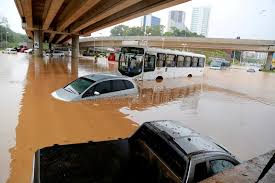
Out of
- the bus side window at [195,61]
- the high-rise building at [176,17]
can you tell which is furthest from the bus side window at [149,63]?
the high-rise building at [176,17]

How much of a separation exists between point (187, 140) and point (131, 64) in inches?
668

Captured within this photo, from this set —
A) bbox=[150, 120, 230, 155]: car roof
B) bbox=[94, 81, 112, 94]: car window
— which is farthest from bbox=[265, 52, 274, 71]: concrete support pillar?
bbox=[150, 120, 230, 155]: car roof

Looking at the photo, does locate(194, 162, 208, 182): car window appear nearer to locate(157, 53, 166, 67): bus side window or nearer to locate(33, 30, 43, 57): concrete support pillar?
locate(157, 53, 166, 67): bus side window

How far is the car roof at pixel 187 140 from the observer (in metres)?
3.88

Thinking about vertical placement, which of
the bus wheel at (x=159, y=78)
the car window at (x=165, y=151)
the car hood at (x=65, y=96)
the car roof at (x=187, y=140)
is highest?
the car roof at (x=187, y=140)

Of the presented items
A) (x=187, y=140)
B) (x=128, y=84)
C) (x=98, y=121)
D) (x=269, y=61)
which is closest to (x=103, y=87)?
(x=128, y=84)

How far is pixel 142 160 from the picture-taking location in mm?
4254

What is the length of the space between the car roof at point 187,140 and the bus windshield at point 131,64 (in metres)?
16.0

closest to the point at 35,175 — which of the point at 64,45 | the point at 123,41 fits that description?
the point at 123,41

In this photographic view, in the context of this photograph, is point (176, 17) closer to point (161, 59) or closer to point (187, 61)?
point (187, 61)

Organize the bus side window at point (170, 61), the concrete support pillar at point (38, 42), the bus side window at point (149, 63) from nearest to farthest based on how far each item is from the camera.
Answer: the bus side window at point (149, 63) → the bus side window at point (170, 61) → the concrete support pillar at point (38, 42)

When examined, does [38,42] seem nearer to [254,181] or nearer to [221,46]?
[221,46]

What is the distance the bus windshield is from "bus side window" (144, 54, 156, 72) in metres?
0.52

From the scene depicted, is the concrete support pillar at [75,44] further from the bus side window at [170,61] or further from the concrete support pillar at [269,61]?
the concrete support pillar at [269,61]
